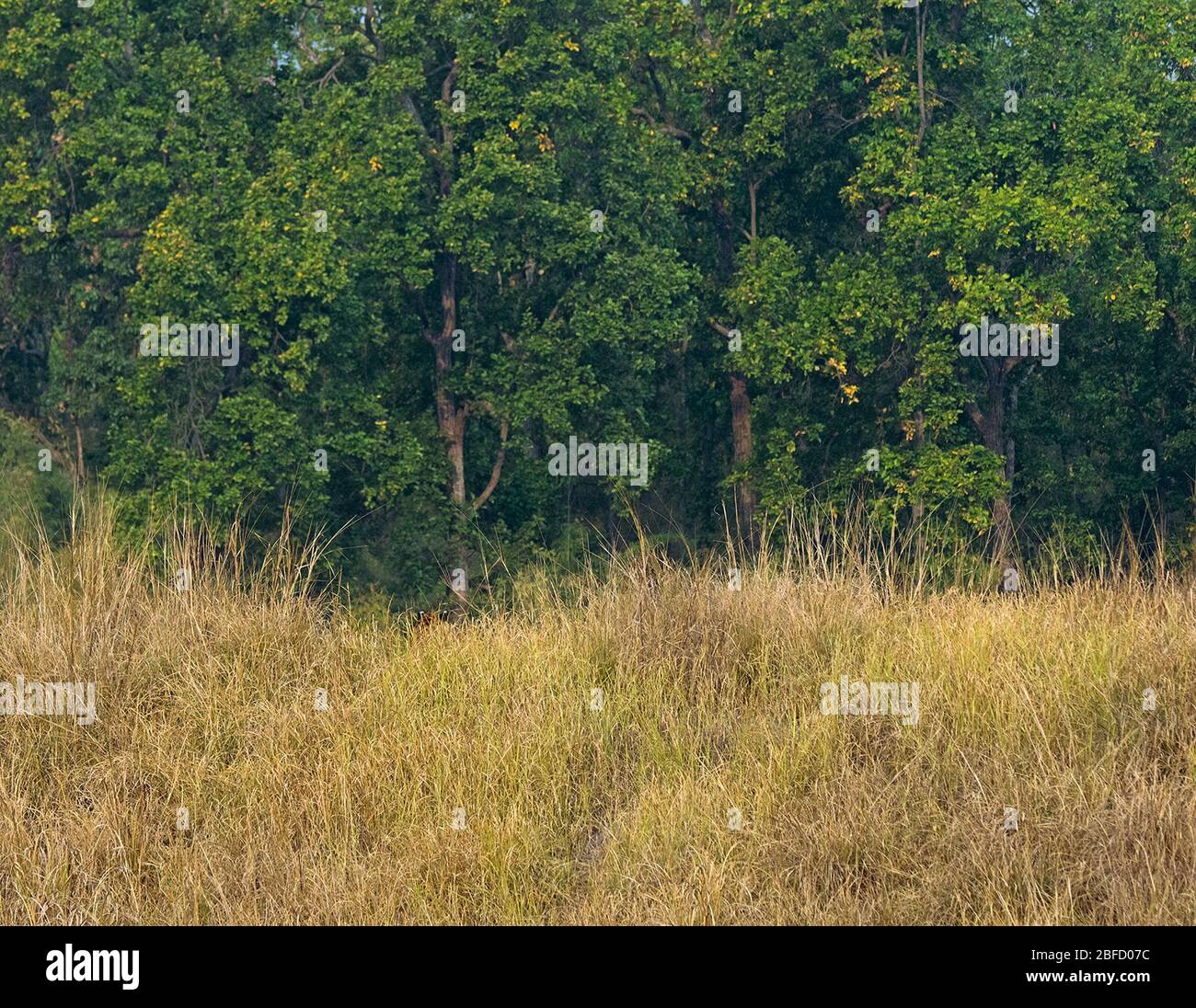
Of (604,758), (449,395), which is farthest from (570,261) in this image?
(604,758)

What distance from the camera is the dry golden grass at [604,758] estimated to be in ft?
19.9

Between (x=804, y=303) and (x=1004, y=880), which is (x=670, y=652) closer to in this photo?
(x=1004, y=880)

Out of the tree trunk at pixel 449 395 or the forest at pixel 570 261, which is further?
the tree trunk at pixel 449 395

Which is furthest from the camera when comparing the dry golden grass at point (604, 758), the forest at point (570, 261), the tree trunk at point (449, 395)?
the tree trunk at point (449, 395)

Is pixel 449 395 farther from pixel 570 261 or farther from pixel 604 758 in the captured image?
pixel 604 758

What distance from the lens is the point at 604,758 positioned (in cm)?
704

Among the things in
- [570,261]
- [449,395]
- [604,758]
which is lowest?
[604,758]

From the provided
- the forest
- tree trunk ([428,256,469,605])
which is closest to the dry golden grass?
the forest

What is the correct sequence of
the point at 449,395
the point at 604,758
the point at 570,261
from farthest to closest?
the point at 449,395
the point at 570,261
the point at 604,758

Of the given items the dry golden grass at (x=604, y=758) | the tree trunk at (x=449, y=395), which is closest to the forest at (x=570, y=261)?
the tree trunk at (x=449, y=395)

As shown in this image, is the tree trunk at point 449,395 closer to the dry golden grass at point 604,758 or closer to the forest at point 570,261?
the forest at point 570,261

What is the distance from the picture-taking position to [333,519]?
2377cm

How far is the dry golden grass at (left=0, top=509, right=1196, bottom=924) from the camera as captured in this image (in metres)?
6.06

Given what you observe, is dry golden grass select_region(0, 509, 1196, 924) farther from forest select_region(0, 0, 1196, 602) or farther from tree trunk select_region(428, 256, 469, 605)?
tree trunk select_region(428, 256, 469, 605)
